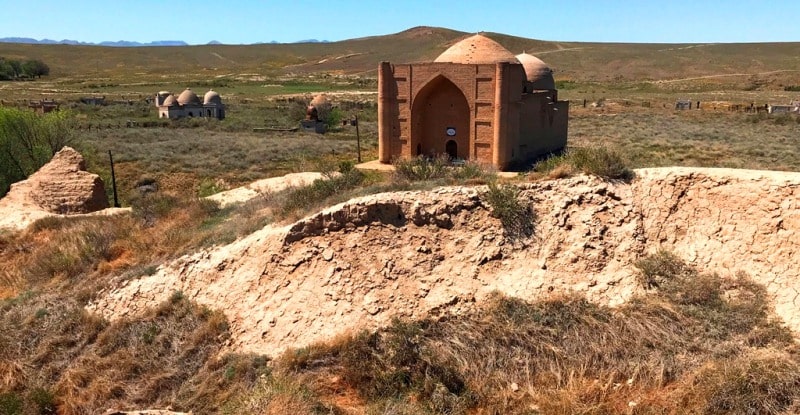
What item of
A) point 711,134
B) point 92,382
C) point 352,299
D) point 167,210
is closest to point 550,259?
point 352,299

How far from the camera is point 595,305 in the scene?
9258 mm

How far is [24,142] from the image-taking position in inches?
974

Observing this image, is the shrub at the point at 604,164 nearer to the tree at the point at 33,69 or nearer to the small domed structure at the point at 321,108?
the small domed structure at the point at 321,108

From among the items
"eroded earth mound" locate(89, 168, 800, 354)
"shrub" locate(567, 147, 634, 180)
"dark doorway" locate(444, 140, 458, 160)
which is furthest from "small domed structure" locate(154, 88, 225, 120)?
"shrub" locate(567, 147, 634, 180)

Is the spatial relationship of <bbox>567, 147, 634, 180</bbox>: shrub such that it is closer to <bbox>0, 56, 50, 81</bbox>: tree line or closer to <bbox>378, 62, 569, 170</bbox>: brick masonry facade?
<bbox>378, 62, 569, 170</bbox>: brick masonry facade

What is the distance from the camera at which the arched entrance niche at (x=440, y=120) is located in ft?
74.5

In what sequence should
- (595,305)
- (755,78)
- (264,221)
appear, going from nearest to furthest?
(595,305) → (264,221) → (755,78)

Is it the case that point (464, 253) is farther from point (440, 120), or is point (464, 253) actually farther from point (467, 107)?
point (440, 120)

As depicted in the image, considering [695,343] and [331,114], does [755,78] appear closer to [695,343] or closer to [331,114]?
[331,114]

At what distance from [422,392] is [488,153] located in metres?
15.3

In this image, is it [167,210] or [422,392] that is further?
[167,210]

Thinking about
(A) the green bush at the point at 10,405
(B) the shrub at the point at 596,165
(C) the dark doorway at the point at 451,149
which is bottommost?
(A) the green bush at the point at 10,405

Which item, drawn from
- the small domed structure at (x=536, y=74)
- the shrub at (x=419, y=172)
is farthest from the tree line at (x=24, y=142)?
the small domed structure at (x=536, y=74)

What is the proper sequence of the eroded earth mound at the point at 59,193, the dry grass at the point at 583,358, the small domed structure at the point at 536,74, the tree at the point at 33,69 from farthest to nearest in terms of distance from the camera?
the tree at the point at 33,69
the small domed structure at the point at 536,74
the eroded earth mound at the point at 59,193
the dry grass at the point at 583,358
